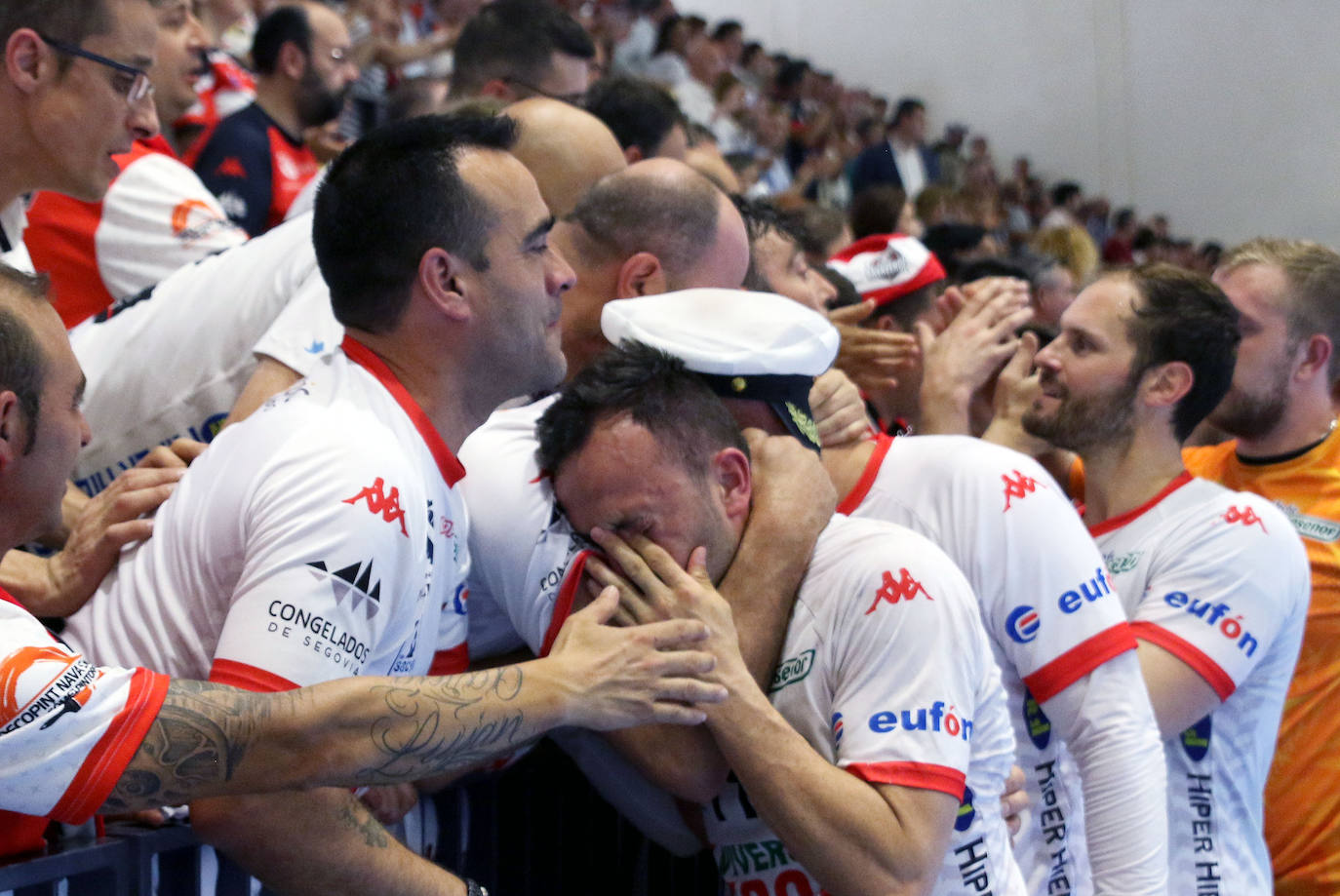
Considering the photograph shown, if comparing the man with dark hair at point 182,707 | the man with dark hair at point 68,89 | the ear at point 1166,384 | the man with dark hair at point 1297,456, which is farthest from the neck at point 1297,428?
the man with dark hair at point 68,89

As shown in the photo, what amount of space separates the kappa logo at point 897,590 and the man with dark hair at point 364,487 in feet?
2.21

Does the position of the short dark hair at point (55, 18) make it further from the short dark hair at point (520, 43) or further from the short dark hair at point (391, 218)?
the short dark hair at point (520, 43)

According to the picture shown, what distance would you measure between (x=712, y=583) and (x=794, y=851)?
1.49 ft

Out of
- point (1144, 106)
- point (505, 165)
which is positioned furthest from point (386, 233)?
point (1144, 106)

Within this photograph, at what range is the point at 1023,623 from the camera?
2613 millimetres

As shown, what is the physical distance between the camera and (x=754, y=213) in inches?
136

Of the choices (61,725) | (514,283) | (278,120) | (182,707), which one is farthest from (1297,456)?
(278,120)

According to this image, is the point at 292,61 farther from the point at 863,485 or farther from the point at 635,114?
the point at 863,485

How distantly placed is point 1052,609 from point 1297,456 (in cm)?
189

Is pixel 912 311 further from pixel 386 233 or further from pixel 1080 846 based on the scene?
pixel 386 233

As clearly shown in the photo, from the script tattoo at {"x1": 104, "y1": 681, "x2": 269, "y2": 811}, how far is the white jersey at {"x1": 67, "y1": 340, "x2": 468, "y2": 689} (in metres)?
0.09

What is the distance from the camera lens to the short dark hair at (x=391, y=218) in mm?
2225

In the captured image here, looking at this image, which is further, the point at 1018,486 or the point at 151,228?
the point at 151,228

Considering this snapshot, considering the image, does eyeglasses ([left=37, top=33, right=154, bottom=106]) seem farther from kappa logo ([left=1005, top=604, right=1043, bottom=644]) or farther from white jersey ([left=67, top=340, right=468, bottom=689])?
kappa logo ([left=1005, top=604, right=1043, bottom=644])
